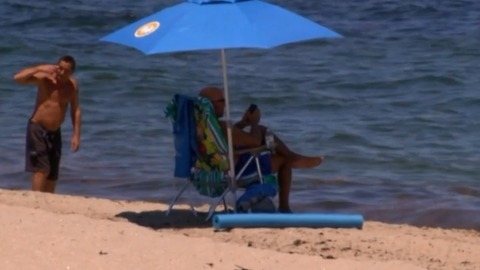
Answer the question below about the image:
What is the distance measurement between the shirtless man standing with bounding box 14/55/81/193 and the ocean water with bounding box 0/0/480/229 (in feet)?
4.69

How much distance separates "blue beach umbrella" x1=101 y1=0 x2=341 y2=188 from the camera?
25.8 feet

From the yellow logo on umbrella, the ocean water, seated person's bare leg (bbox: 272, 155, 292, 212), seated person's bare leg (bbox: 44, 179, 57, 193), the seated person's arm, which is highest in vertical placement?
the yellow logo on umbrella

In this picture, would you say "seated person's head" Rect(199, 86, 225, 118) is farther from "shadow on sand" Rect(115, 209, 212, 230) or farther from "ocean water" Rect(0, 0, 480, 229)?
"ocean water" Rect(0, 0, 480, 229)

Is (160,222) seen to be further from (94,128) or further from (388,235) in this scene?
(94,128)

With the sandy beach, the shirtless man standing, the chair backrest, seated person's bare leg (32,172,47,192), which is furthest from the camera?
seated person's bare leg (32,172,47,192)

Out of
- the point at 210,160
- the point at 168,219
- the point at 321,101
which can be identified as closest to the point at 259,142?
the point at 210,160

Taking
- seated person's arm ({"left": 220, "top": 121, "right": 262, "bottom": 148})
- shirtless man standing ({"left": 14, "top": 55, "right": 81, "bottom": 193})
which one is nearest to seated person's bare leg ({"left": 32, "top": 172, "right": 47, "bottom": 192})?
shirtless man standing ({"left": 14, "top": 55, "right": 81, "bottom": 193})

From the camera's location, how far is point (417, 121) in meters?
14.4

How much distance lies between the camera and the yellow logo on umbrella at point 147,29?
820 centimetres

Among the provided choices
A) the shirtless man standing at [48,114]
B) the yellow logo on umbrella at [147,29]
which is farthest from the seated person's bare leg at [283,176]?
the shirtless man standing at [48,114]

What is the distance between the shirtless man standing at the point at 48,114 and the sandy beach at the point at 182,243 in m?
0.38

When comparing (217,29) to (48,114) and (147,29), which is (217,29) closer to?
(147,29)

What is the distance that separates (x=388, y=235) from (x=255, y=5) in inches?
68.4

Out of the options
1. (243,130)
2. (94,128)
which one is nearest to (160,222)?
(243,130)
